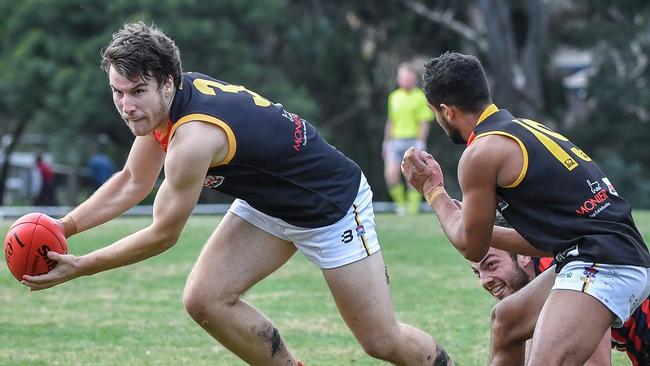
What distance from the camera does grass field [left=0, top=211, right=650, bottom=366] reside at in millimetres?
7723

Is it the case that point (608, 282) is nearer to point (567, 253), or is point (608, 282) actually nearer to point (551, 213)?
point (567, 253)

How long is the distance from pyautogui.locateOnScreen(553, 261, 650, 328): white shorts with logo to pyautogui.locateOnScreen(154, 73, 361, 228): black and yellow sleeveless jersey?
1.21 m

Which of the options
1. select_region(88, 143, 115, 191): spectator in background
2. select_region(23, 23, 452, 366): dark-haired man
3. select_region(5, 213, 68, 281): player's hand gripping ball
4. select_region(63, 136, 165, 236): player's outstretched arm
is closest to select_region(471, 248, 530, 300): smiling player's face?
select_region(23, 23, 452, 366): dark-haired man

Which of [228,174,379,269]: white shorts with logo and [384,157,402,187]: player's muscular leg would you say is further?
[384,157,402,187]: player's muscular leg

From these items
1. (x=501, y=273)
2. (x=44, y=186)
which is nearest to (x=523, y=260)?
(x=501, y=273)

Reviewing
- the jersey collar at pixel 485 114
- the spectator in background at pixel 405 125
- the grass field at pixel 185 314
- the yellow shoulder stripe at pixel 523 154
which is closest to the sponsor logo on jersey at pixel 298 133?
the jersey collar at pixel 485 114

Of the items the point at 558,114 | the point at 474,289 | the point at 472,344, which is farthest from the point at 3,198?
the point at 472,344

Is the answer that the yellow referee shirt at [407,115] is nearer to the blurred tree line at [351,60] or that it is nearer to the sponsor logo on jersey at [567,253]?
the blurred tree line at [351,60]

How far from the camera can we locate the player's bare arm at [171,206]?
16.9 feet

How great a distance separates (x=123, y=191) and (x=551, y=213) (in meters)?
2.30

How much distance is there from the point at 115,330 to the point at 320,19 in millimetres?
24552

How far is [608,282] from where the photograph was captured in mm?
4965

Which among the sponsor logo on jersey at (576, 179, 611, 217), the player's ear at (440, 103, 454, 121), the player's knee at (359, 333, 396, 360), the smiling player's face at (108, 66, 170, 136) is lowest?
the player's knee at (359, 333, 396, 360)

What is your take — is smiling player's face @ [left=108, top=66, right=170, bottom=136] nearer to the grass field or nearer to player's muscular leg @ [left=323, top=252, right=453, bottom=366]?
player's muscular leg @ [left=323, top=252, right=453, bottom=366]
